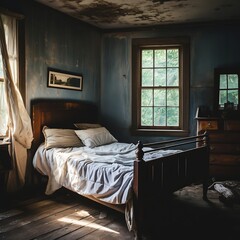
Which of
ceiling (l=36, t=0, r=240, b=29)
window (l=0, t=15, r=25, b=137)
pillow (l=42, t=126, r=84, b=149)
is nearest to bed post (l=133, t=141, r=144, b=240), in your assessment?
pillow (l=42, t=126, r=84, b=149)

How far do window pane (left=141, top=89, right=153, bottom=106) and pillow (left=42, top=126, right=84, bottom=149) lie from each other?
1828 mm

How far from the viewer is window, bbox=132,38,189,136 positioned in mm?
5844

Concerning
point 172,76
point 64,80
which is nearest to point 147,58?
point 172,76

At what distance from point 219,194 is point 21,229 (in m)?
2.81

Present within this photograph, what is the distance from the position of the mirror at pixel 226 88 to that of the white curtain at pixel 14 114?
3435mm

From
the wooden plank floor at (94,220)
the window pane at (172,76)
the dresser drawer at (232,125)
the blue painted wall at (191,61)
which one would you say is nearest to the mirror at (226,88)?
the blue painted wall at (191,61)

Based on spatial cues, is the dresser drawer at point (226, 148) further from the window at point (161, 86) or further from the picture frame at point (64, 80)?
the picture frame at point (64, 80)

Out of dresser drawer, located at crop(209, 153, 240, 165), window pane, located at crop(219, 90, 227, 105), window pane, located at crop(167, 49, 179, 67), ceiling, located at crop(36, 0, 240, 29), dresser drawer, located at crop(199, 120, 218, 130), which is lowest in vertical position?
dresser drawer, located at crop(209, 153, 240, 165)

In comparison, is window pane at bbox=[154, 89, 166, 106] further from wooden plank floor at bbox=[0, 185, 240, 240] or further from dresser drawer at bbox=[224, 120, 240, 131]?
wooden plank floor at bbox=[0, 185, 240, 240]

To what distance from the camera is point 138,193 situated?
2867 millimetres

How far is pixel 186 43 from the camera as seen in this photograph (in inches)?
228

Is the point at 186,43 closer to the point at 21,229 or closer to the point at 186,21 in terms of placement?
the point at 186,21

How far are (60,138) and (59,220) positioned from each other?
4.66ft

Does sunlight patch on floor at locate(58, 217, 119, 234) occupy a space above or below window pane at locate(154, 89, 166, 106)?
below
